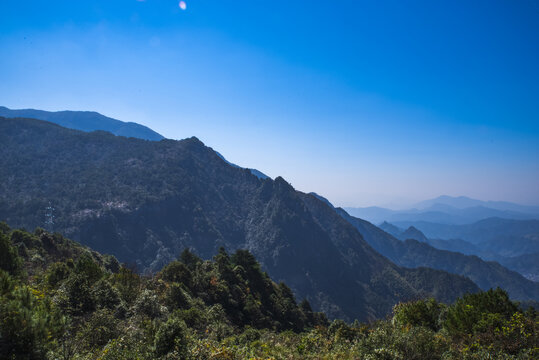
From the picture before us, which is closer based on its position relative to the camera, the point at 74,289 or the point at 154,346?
the point at 154,346

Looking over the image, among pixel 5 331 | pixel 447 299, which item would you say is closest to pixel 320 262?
pixel 447 299

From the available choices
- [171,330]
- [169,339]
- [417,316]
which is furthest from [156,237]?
[171,330]

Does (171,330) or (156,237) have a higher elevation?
(171,330)

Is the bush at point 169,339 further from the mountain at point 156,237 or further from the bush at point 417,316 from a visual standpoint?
the mountain at point 156,237

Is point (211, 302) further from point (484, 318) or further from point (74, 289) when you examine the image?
point (484, 318)

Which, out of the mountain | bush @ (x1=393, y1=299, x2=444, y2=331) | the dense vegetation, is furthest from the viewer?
the mountain

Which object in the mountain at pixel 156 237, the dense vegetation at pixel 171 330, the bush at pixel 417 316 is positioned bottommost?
the mountain at pixel 156 237

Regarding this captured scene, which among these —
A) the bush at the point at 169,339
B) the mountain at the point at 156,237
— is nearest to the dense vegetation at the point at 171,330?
the bush at the point at 169,339

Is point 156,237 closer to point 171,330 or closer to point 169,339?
point 169,339

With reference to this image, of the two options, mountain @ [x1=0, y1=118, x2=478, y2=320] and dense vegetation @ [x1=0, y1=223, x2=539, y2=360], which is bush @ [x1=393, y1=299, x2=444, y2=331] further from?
mountain @ [x1=0, y1=118, x2=478, y2=320]

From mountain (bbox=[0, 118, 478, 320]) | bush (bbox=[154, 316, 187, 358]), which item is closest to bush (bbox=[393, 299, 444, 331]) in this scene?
bush (bbox=[154, 316, 187, 358])

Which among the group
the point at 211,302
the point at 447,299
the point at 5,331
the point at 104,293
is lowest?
the point at 447,299

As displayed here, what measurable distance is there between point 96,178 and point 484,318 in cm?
22532

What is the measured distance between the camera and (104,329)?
12.6m
